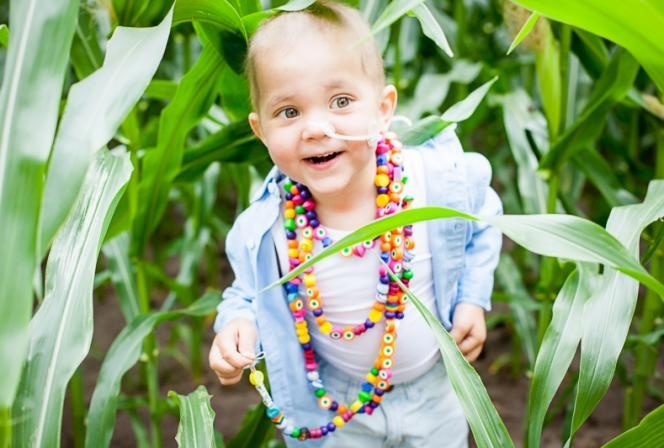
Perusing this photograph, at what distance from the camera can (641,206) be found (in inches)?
39.7

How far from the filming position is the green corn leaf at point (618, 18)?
2.77ft

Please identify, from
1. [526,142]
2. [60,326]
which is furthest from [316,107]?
[526,142]

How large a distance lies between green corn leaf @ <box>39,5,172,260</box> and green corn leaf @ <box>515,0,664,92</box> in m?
0.38

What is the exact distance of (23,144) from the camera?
729mm

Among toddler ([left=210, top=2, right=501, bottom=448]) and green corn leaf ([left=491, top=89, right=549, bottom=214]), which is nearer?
toddler ([left=210, top=2, right=501, bottom=448])

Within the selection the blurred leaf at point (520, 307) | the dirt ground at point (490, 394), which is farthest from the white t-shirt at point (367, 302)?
the dirt ground at point (490, 394)

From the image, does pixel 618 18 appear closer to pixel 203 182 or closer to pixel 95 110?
pixel 95 110

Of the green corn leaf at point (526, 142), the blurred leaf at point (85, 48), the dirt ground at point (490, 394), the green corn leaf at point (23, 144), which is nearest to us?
the green corn leaf at point (23, 144)

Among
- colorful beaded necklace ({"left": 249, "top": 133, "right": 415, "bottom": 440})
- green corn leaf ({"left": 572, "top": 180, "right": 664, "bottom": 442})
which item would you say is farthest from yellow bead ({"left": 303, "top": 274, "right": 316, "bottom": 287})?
green corn leaf ({"left": 572, "top": 180, "right": 664, "bottom": 442})

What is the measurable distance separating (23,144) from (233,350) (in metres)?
0.45

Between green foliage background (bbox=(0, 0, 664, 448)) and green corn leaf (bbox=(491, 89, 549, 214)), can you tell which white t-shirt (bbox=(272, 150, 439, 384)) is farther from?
green corn leaf (bbox=(491, 89, 549, 214))

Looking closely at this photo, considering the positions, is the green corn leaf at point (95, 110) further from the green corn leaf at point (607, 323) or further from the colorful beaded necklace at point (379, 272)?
the green corn leaf at point (607, 323)

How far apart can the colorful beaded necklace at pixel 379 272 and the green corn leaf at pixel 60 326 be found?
0.26 metres

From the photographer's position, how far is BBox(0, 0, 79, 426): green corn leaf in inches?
27.3
